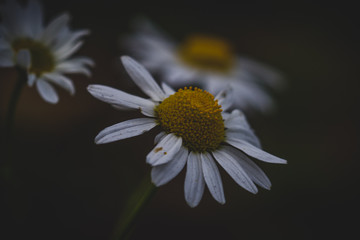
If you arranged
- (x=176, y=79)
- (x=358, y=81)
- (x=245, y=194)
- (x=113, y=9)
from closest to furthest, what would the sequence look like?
(x=245, y=194) → (x=176, y=79) → (x=113, y=9) → (x=358, y=81)

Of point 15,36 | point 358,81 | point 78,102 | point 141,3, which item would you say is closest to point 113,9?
point 141,3

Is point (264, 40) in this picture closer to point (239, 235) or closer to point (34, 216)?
point (239, 235)

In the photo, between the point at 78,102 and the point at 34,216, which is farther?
the point at 78,102

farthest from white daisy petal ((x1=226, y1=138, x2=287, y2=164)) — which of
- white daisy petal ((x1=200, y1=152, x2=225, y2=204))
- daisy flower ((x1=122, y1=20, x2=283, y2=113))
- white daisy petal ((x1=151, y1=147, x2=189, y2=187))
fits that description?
daisy flower ((x1=122, y1=20, x2=283, y2=113))

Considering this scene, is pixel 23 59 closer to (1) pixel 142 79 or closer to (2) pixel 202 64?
(1) pixel 142 79

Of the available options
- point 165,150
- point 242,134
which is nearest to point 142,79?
point 165,150

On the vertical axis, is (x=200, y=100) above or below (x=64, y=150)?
above

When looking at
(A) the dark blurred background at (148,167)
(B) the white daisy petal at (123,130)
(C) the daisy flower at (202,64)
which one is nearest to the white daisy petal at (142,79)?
(B) the white daisy petal at (123,130)
